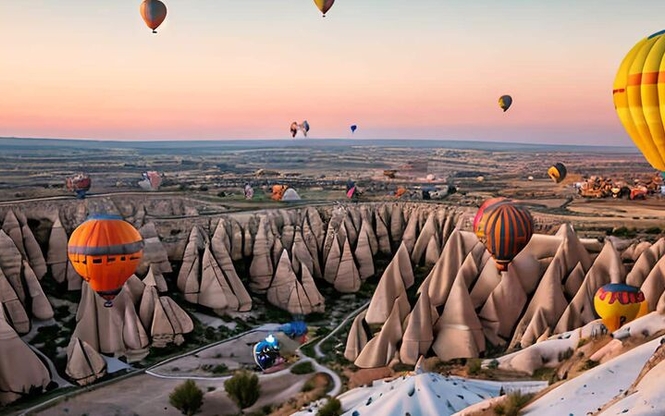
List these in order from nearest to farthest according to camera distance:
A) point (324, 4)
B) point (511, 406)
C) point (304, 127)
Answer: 1. point (511, 406)
2. point (324, 4)
3. point (304, 127)

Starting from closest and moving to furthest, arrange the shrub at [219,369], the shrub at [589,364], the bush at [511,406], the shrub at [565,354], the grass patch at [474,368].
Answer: the bush at [511,406] → the shrub at [589,364] → the shrub at [565,354] → the grass patch at [474,368] → the shrub at [219,369]

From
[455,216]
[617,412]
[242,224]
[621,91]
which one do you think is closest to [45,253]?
[242,224]

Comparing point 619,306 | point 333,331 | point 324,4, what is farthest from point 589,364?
point 324,4

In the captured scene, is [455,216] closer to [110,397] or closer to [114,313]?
[114,313]

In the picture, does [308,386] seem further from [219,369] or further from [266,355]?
[219,369]

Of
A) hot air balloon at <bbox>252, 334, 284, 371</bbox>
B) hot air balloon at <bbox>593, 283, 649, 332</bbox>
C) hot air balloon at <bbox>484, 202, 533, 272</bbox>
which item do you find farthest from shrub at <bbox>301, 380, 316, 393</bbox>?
hot air balloon at <bbox>593, 283, 649, 332</bbox>

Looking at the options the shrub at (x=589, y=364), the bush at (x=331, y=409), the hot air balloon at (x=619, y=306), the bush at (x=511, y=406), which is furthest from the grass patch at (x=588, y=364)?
the bush at (x=331, y=409)

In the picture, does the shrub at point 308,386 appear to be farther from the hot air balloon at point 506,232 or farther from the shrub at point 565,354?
the shrub at point 565,354
